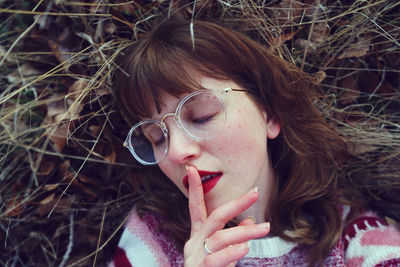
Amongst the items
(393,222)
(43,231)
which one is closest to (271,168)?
(393,222)

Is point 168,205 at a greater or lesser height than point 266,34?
Answer: lesser

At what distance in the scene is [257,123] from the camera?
1.73 m

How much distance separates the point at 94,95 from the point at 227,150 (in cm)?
76

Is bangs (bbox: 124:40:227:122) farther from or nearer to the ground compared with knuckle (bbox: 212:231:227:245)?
farther from the ground

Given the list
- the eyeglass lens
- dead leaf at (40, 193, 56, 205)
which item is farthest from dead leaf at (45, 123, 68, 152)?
the eyeglass lens

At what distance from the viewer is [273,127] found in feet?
6.12

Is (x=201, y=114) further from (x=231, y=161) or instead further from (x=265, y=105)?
(x=265, y=105)

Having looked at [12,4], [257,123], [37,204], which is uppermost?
[12,4]

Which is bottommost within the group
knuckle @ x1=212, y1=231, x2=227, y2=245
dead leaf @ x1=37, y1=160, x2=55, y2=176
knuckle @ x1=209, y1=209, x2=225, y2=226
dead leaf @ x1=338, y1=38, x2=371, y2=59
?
dead leaf @ x1=37, y1=160, x2=55, y2=176

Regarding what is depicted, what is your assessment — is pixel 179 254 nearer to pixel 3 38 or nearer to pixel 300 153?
pixel 300 153

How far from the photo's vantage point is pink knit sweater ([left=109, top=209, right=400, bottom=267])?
1858 millimetres

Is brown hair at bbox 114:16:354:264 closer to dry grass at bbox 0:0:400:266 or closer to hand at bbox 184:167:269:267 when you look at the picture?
dry grass at bbox 0:0:400:266

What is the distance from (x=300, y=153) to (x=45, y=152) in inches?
50.3

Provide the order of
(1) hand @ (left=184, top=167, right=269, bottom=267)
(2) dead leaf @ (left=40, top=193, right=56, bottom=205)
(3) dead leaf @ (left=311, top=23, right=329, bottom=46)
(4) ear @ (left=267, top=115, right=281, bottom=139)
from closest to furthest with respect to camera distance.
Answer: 1. (1) hand @ (left=184, top=167, right=269, bottom=267)
2. (4) ear @ (left=267, top=115, right=281, bottom=139)
3. (3) dead leaf @ (left=311, top=23, right=329, bottom=46)
4. (2) dead leaf @ (left=40, top=193, right=56, bottom=205)
